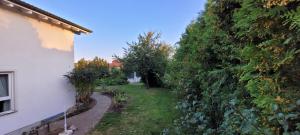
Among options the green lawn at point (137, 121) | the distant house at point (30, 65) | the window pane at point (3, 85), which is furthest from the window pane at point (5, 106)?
the green lawn at point (137, 121)

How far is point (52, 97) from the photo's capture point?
35.3 ft

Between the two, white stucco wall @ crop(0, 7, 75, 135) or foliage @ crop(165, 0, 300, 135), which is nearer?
foliage @ crop(165, 0, 300, 135)

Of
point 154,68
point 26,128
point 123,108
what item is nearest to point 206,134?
point 26,128

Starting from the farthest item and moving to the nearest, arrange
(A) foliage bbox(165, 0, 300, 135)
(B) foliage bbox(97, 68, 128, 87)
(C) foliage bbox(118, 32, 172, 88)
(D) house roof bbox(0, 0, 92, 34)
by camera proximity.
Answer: (B) foliage bbox(97, 68, 128, 87) < (C) foliage bbox(118, 32, 172, 88) < (D) house roof bbox(0, 0, 92, 34) < (A) foliage bbox(165, 0, 300, 135)

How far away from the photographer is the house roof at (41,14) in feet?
26.5

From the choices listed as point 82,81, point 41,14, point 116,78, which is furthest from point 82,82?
point 116,78

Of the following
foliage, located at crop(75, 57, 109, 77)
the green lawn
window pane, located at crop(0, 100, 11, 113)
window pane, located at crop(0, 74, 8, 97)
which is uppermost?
foliage, located at crop(75, 57, 109, 77)

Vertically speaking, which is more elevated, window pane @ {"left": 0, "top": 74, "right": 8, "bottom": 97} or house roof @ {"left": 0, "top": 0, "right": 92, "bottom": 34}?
house roof @ {"left": 0, "top": 0, "right": 92, "bottom": 34}

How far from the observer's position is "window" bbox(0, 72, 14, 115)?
26.8 ft

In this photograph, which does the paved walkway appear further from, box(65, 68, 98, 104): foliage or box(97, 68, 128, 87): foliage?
box(97, 68, 128, 87): foliage

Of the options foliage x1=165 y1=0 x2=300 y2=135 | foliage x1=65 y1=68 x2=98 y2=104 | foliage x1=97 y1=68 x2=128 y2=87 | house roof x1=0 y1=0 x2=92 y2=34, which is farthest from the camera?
foliage x1=97 y1=68 x2=128 y2=87

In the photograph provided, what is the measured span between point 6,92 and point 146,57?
1244 centimetres

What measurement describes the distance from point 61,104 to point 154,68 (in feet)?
32.3

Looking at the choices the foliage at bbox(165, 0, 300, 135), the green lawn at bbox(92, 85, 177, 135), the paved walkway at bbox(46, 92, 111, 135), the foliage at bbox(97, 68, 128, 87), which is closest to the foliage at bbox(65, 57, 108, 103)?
the paved walkway at bbox(46, 92, 111, 135)
